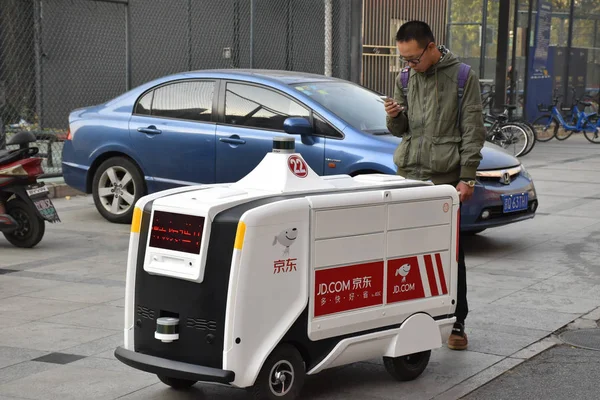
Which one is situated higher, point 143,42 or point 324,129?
point 143,42

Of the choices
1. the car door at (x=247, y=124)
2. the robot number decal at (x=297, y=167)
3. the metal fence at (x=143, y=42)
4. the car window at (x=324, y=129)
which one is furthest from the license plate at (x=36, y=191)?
the metal fence at (x=143, y=42)

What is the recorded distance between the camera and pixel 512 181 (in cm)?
906

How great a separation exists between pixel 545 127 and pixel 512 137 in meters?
5.35

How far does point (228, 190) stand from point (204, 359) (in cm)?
80

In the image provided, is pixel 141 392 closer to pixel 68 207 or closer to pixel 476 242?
pixel 476 242

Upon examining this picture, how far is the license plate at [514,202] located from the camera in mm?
8863

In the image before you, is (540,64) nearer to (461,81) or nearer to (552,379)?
(461,81)

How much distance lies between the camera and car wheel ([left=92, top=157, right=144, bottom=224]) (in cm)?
1016

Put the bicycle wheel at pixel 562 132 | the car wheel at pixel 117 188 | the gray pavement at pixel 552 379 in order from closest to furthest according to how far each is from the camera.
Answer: the gray pavement at pixel 552 379 → the car wheel at pixel 117 188 → the bicycle wheel at pixel 562 132

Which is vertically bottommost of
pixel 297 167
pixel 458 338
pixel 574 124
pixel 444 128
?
pixel 574 124

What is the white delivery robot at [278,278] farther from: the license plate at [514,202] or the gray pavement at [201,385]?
the license plate at [514,202]

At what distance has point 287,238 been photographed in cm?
450

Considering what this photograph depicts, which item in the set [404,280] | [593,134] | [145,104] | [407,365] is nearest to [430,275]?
[404,280]

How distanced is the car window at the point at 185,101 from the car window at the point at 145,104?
46 mm
